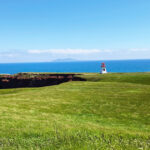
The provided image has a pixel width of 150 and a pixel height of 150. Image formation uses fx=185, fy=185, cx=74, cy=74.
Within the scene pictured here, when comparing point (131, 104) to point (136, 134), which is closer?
point (136, 134)

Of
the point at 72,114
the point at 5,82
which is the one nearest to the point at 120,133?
the point at 72,114

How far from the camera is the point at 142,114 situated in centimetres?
1950

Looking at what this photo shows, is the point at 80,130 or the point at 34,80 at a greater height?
the point at 34,80

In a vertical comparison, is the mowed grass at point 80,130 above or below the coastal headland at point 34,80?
below

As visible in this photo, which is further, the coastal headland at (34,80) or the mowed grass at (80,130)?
the coastal headland at (34,80)

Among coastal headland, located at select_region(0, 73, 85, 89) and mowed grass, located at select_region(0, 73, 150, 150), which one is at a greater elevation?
coastal headland, located at select_region(0, 73, 85, 89)

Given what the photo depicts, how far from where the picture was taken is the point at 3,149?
10.0 meters

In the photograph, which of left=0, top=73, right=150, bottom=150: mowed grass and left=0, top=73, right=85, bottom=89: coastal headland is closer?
left=0, top=73, right=150, bottom=150: mowed grass

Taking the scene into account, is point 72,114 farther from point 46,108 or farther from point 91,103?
point 91,103

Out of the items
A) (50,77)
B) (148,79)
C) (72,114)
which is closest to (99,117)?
(72,114)

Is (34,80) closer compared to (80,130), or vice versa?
(80,130)

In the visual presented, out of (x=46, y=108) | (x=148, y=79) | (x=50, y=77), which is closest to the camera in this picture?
(x=46, y=108)

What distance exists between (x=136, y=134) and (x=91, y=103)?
35.8 feet

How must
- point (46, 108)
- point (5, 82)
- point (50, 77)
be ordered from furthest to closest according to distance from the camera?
point (5, 82), point (50, 77), point (46, 108)
